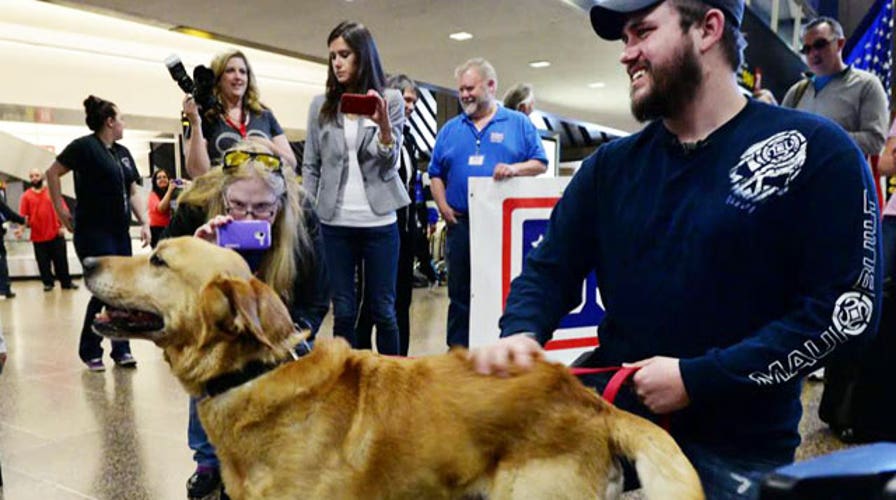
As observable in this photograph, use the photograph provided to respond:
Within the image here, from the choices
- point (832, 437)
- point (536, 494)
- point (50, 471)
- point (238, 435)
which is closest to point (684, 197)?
point (536, 494)

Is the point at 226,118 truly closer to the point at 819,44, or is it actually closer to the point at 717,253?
the point at 717,253

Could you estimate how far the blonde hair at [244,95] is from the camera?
3.18m

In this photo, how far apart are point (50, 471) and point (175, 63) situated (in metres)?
1.90

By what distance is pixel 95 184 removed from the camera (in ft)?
14.7

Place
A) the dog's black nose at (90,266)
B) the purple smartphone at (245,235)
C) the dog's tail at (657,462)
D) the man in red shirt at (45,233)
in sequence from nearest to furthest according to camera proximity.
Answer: the dog's tail at (657,462) → the dog's black nose at (90,266) → the purple smartphone at (245,235) → the man in red shirt at (45,233)

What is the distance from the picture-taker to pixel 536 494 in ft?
4.53

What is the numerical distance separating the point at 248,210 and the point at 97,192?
8.91 feet

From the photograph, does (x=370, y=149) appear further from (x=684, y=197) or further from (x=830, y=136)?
(x=830, y=136)

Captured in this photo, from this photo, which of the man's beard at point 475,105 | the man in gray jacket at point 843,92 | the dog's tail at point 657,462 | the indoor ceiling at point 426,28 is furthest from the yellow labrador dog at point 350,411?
the indoor ceiling at point 426,28

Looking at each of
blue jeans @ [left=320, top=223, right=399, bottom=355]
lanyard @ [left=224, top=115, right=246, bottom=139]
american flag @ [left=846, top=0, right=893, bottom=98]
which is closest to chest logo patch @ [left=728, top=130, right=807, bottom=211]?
blue jeans @ [left=320, top=223, right=399, bottom=355]

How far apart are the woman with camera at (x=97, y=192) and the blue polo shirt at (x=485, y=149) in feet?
7.25

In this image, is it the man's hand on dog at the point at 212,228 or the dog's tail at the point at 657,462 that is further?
the man's hand on dog at the point at 212,228

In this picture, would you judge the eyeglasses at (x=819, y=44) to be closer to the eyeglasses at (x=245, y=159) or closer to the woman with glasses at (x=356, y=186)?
the woman with glasses at (x=356, y=186)

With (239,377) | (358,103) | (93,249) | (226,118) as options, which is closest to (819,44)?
(358,103)
